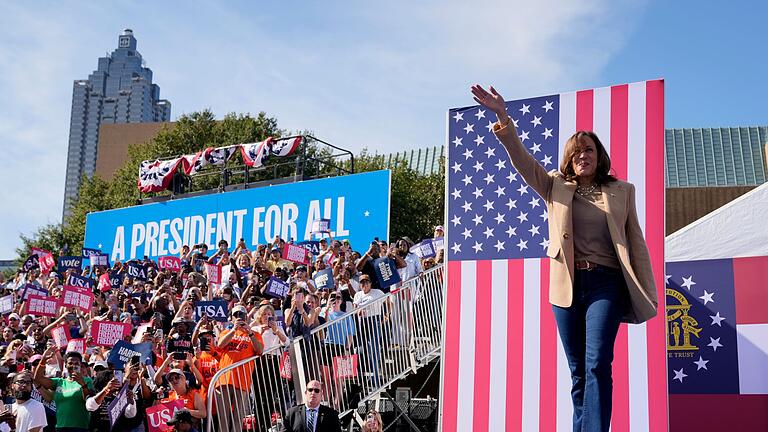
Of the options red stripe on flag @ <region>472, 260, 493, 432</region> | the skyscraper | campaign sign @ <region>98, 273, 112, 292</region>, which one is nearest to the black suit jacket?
red stripe on flag @ <region>472, 260, 493, 432</region>

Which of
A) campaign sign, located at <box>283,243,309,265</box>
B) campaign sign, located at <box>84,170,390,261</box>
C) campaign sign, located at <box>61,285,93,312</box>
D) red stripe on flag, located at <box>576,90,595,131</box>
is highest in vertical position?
campaign sign, located at <box>84,170,390,261</box>

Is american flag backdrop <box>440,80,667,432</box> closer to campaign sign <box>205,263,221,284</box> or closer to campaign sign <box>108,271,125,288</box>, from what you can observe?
campaign sign <box>205,263,221,284</box>

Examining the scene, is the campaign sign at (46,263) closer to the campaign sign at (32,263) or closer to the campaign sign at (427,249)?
the campaign sign at (32,263)

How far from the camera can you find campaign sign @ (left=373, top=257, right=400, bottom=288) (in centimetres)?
1109

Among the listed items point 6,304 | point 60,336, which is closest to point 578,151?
point 60,336

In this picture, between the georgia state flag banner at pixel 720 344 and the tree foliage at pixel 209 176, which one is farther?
the tree foliage at pixel 209 176

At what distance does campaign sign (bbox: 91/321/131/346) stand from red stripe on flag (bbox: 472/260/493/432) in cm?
617

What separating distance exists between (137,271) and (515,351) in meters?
13.1

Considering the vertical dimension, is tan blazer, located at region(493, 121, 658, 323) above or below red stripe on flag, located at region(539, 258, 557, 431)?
above

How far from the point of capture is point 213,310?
11.3 m

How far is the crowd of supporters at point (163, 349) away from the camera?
8812mm

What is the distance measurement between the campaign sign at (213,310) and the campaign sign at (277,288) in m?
0.67

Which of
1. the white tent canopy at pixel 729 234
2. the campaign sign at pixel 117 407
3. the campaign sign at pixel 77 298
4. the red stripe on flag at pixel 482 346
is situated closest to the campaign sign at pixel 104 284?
the campaign sign at pixel 77 298

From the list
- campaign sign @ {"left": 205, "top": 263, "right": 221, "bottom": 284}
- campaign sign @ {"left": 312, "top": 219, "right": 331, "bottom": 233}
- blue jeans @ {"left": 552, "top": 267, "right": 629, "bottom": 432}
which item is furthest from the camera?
campaign sign @ {"left": 312, "top": 219, "right": 331, "bottom": 233}
